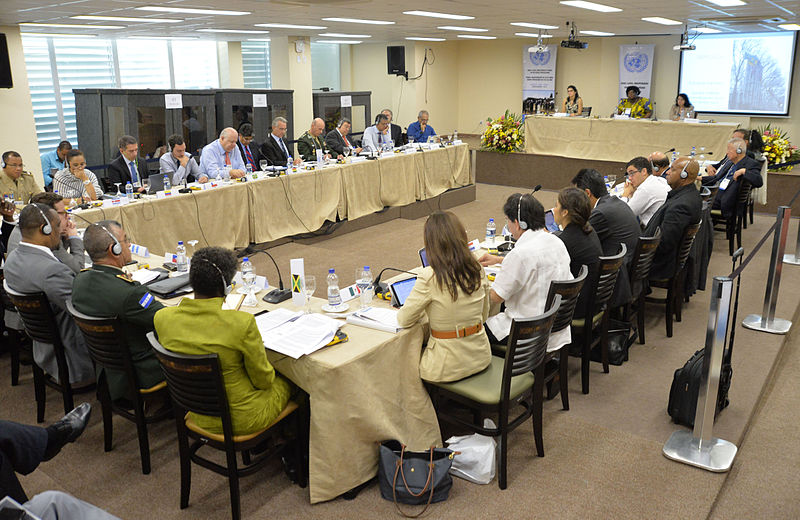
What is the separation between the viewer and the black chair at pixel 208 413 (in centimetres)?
250

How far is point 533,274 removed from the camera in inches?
132

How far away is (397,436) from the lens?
2.99m

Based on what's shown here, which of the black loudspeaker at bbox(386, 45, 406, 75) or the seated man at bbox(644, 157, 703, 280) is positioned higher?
the black loudspeaker at bbox(386, 45, 406, 75)

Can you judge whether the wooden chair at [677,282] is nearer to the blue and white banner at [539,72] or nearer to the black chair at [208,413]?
the black chair at [208,413]

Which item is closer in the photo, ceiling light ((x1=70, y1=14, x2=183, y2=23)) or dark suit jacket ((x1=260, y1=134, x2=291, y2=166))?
ceiling light ((x1=70, y1=14, x2=183, y2=23))

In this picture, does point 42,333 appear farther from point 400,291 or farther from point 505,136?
point 505,136

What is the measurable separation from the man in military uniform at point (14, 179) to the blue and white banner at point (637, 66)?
39.3 ft

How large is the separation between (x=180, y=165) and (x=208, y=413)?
16.7ft

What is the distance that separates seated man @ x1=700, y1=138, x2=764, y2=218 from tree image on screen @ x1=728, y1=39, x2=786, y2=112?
6483mm

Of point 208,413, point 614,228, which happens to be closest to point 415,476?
point 208,413

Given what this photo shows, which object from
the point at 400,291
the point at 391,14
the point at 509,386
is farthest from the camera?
the point at 391,14

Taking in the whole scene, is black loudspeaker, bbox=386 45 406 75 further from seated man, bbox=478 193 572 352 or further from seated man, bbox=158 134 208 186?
seated man, bbox=478 193 572 352

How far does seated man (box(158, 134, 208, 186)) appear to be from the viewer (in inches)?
275

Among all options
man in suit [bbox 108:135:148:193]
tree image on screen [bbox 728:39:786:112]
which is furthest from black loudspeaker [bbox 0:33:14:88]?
tree image on screen [bbox 728:39:786:112]
